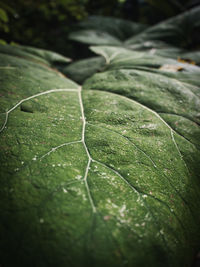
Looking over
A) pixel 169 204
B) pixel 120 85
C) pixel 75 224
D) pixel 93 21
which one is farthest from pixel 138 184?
pixel 93 21

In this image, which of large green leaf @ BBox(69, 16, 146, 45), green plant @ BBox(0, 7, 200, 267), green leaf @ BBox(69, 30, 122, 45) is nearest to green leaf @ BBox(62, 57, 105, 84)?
green plant @ BBox(0, 7, 200, 267)

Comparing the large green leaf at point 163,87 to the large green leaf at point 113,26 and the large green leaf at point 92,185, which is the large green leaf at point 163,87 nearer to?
the large green leaf at point 92,185

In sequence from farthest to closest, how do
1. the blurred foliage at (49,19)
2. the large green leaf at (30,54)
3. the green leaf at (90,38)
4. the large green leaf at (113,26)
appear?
the large green leaf at (113,26), the blurred foliage at (49,19), the green leaf at (90,38), the large green leaf at (30,54)

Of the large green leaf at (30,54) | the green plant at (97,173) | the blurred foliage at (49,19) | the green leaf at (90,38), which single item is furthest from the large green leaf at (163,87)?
the blurred foliage at (49,19)

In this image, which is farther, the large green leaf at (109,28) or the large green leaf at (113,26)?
the large green leaf at (113,26)

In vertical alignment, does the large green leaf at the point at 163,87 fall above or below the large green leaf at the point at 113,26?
below

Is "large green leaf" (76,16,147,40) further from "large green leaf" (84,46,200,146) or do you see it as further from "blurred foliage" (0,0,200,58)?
"large green leaf" (84,46,200,146)

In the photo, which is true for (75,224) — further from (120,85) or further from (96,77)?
(96,77)

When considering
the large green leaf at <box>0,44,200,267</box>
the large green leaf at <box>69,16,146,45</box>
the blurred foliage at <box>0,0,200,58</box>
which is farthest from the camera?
the large green leaf at <box>69,16,146,45</box>
